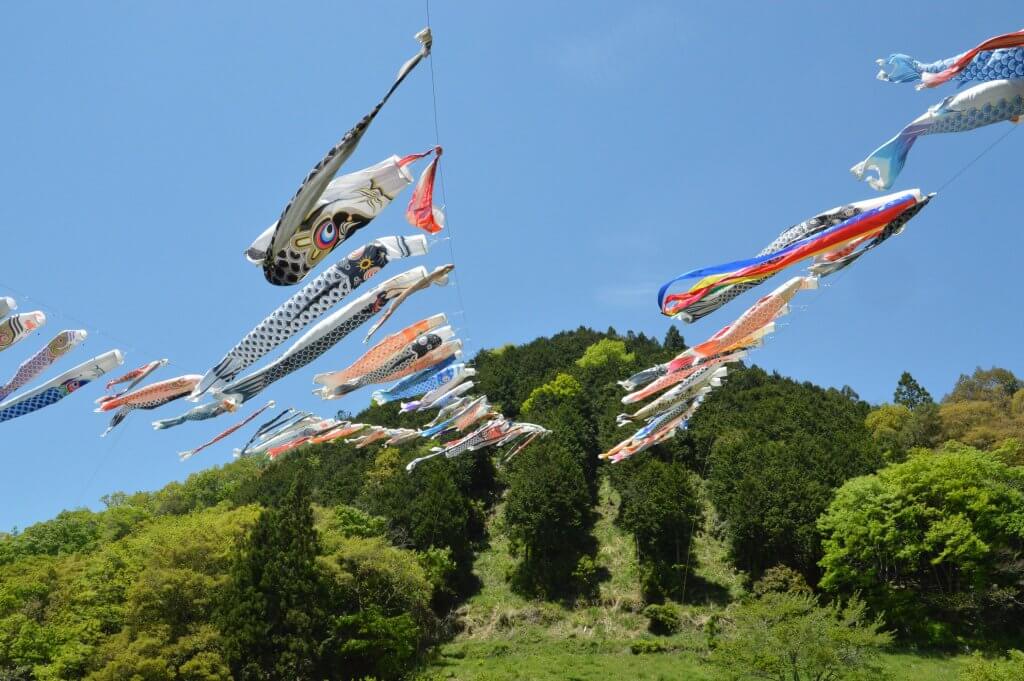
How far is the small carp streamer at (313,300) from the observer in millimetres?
13203

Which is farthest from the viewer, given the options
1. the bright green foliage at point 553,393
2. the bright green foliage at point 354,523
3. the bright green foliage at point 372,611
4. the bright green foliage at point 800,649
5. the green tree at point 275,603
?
the bright green foliage at point 553,393

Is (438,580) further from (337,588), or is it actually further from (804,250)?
(804,250)

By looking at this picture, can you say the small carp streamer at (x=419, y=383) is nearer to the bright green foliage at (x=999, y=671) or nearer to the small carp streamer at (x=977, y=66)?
the small carp streamer at (x=977, y=66)

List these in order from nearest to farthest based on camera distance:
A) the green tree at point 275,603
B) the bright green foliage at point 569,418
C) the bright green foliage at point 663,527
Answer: the green tree at point 275,603 < the bright green foliage at point 663,527 < the bright green foliage at point 569,418

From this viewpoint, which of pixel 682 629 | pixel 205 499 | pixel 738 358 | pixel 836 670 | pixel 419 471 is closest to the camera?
pixel 738 358

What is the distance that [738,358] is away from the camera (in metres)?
18.6

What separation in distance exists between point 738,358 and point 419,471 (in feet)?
87.6

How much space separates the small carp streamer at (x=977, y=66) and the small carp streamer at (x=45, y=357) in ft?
57.4

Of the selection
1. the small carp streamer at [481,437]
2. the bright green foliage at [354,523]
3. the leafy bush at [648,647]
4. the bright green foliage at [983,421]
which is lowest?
the leafy bush at [648,647]

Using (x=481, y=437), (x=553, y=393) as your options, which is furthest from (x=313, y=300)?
(x=553, y=393)

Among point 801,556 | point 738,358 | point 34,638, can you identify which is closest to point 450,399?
point 738,358

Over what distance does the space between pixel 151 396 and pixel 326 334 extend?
7.04m

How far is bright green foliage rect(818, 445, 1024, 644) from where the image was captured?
2842cm

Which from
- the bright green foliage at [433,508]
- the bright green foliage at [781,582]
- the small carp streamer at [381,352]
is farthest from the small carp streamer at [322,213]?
the bright green foliage at [433,508]
